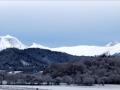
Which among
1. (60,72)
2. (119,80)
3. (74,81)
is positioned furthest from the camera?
(60,72)

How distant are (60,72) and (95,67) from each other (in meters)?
11.4

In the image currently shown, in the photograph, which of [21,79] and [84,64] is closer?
[21,79]

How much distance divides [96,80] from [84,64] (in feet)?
94.3

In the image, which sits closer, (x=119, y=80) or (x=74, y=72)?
(x=119, y=80)

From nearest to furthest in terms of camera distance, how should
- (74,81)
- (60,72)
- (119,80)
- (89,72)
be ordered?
1. (119,80)
2. (74,81)
3. (89,72)
4. (60,72)

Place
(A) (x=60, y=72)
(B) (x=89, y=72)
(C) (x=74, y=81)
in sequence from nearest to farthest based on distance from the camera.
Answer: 1. (C) (x=74, y=81)
2. (B) (x=89, y=72)
3. (A) (x=60, y=72)

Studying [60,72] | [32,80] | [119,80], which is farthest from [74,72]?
[119,80]

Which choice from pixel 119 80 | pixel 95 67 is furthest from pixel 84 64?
pixel 119 80

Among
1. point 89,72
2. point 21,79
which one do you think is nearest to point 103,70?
point 89,72

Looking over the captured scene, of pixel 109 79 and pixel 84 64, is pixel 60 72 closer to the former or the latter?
pixel 84 64

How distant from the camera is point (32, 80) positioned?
145625 mm

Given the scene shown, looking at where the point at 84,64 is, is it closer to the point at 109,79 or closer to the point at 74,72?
the point at 74,72

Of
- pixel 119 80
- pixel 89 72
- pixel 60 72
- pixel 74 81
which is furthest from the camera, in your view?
pixel 60 72

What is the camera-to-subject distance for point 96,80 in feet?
440
